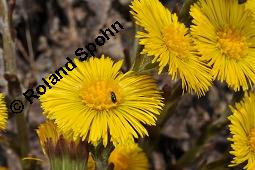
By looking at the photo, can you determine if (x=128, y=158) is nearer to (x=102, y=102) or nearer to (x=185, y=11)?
(x=102, y=102)

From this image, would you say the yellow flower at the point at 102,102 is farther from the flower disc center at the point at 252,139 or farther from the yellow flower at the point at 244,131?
the flower disc center at the point at 252,139

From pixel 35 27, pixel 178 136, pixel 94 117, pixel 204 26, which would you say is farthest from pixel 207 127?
pixel 35 27

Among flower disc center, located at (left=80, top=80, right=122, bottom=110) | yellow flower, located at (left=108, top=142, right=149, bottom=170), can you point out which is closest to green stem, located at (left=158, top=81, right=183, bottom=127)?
yellow flower, located at (left=108, top=142, right=149, bottom=170)

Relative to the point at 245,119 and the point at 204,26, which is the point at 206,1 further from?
the point at 245,119

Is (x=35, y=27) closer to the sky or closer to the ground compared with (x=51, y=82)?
closer to the sky

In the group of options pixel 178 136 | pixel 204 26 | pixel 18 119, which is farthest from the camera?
pixel 178 136

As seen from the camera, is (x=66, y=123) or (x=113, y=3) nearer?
(x=66, y=123)

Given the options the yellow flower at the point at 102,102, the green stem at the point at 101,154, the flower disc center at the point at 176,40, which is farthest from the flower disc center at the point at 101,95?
the flower disc center at the point at 176,40
